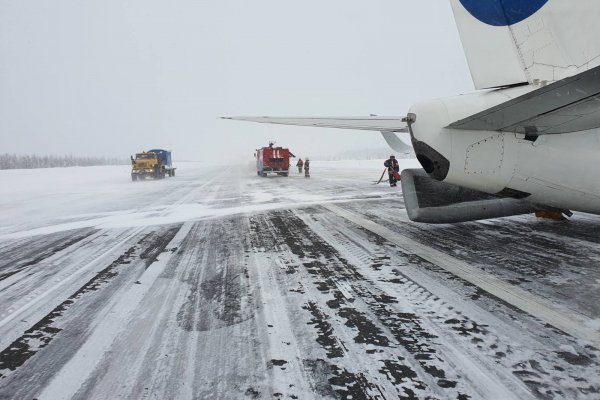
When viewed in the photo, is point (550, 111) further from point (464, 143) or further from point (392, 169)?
point (392, 169)

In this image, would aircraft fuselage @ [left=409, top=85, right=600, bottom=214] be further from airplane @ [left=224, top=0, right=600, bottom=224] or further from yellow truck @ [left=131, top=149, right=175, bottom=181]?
yellow truck @ [left=131, top=149, right=175, bottom=181]

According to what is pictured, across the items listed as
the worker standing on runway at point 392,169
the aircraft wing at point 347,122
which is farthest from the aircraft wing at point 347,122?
the worker standing on runway at point 392,169

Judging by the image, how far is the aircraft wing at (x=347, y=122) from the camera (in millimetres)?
4529

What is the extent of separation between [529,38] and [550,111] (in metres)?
1.11

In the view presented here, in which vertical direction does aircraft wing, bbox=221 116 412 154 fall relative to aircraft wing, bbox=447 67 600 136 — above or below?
above

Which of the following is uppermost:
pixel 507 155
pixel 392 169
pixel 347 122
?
pixel 347 122

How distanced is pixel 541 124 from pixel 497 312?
1.83 meters

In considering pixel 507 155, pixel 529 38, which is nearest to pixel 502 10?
pixel 529 38

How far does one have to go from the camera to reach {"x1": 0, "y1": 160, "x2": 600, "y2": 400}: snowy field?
1.86m

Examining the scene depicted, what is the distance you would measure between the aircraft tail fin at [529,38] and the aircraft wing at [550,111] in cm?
52

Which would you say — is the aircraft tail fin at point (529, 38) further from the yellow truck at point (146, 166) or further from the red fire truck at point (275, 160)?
the yellow truck at point (146, 166)

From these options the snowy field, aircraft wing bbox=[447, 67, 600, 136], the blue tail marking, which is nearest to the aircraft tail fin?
the blue tail marking

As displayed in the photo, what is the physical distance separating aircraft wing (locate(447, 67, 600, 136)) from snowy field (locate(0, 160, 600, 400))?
152 centimetres

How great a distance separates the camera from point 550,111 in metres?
2.68
